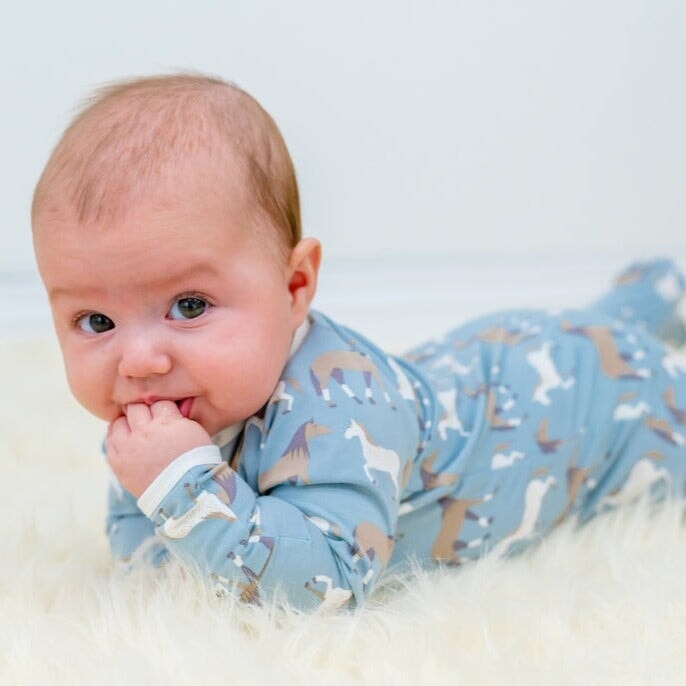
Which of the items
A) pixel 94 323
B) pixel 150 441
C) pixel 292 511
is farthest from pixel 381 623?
pixel 94 323

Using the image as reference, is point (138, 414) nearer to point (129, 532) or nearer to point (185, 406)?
point (185, 406)

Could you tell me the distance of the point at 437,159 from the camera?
203 cm

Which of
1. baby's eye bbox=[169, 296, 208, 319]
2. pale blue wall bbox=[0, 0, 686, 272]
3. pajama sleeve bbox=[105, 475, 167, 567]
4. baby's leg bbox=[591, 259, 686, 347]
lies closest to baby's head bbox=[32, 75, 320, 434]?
baby's eye bbox=[169, 296, 208, 319]

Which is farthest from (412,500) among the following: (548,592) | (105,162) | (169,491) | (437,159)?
Result: (437,159)

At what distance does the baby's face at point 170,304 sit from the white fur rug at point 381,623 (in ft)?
0.55

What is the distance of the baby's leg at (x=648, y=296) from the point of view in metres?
1.59

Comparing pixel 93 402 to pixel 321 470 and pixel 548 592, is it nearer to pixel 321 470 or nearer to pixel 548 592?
pixel 321 470

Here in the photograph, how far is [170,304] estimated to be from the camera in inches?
35.8

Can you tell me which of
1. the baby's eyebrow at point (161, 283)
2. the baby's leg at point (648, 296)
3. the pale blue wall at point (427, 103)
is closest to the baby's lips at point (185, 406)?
the baby's eyebrow at point (161, 283)

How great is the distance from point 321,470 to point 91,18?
3.81 ft

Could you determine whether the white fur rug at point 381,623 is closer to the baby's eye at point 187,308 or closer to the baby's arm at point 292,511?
the baby's arm at point 292,511

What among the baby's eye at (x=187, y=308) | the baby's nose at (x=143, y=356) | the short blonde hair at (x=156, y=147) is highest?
the short blonde hair at (x=156, y=147)

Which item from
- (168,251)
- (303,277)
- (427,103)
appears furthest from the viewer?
(427,103)

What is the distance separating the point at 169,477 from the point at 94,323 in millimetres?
Result: 147
